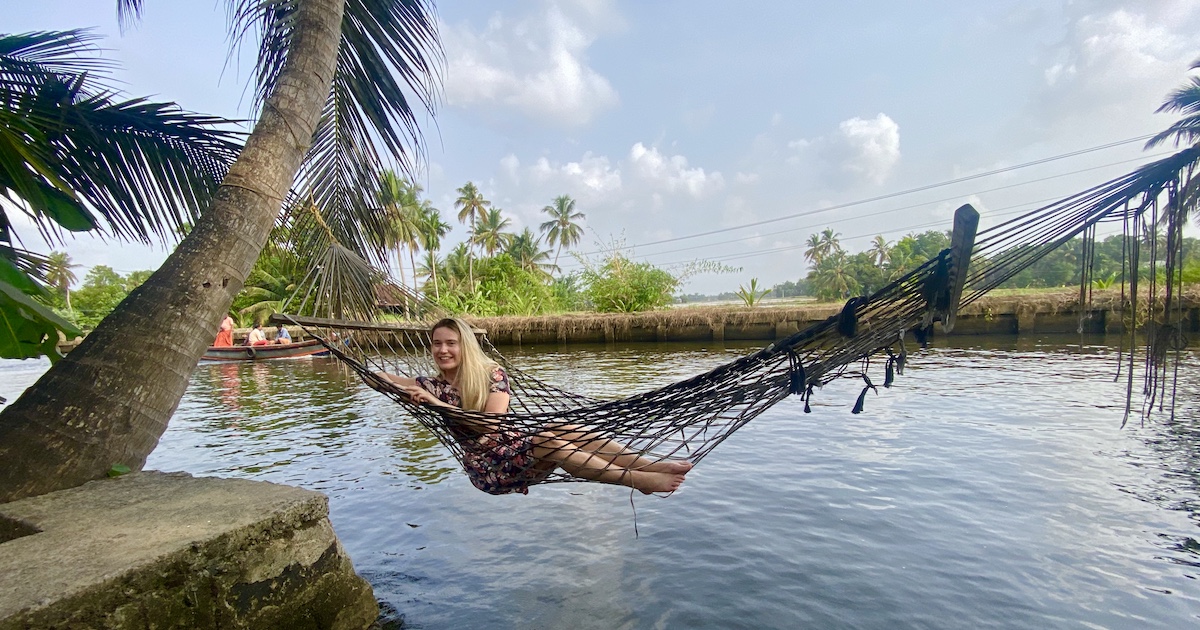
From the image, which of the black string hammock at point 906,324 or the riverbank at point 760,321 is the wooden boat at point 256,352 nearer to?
the riverbank at point 760,321

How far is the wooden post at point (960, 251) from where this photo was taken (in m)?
1.95

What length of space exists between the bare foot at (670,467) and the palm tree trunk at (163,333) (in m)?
1.89

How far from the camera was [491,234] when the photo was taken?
36250 millimetres

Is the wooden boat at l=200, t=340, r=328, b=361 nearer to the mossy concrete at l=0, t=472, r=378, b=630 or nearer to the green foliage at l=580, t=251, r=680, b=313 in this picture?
the green foliage at l=580, t=251, r=680, b=313

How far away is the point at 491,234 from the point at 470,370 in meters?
34.2

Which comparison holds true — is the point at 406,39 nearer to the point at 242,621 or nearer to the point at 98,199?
the point at 98,199

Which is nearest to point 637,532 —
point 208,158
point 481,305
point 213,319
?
point 213,319

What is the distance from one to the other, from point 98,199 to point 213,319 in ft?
2.89

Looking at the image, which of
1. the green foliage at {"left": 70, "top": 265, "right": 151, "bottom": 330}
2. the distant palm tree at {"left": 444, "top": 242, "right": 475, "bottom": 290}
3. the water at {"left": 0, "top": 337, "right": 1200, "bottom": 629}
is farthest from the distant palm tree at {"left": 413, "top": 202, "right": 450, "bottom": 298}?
the water at {"left": 0, "top": 337, "right": 1200, "bottom": 629}

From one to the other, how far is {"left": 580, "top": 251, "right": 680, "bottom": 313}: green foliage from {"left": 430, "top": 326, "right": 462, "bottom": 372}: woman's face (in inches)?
631

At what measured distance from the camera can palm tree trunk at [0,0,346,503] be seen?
224 centimetres

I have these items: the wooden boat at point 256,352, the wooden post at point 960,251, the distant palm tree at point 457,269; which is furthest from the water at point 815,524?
the distant palm tree at point 457,269

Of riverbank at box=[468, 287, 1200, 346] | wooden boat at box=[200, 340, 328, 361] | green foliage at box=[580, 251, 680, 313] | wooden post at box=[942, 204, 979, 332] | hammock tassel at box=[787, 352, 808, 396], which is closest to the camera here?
wooden post at box=[942, 204, 979, 332]

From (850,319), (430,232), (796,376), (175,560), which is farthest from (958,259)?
(430,232)
